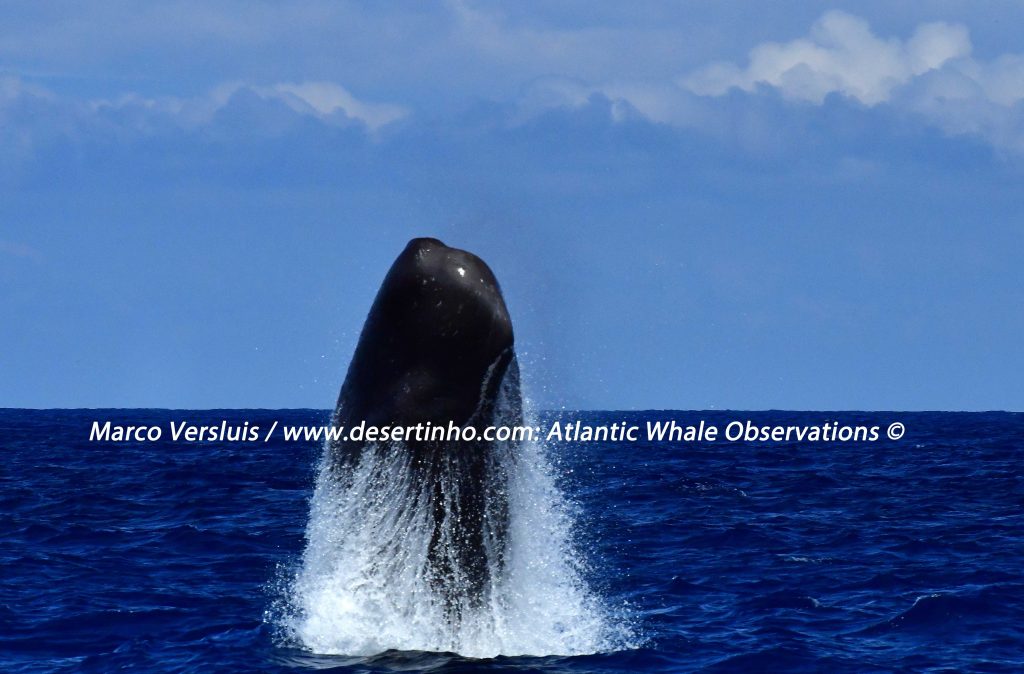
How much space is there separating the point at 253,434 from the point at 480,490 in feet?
251

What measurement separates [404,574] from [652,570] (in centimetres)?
873

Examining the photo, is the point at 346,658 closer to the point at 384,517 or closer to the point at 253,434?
the point at 384,517

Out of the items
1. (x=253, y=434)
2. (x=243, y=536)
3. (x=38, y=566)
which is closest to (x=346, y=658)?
(x=38, y=566)

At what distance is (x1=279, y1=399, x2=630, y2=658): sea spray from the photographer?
1221 centimetres

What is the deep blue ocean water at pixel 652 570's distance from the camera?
48.6ft

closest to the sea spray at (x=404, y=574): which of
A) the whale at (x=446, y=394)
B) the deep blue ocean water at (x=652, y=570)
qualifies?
the whale at (x=446, y=394)

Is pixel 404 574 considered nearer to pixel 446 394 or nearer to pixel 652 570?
pixel 446 394

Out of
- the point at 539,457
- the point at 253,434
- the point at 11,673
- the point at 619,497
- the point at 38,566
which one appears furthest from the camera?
the point at 253,434

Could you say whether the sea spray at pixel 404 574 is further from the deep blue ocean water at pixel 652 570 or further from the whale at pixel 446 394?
the deep blue ocean water at pixel 652 570

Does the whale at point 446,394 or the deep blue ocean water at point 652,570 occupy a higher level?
the whale at point 446,394

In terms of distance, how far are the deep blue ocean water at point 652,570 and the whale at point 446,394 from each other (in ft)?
4.56

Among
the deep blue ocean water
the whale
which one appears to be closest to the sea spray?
the whale

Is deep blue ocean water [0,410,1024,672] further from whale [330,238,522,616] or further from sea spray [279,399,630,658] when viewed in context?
whale [330,238,522,616]

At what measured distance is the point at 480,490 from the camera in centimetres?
1231
